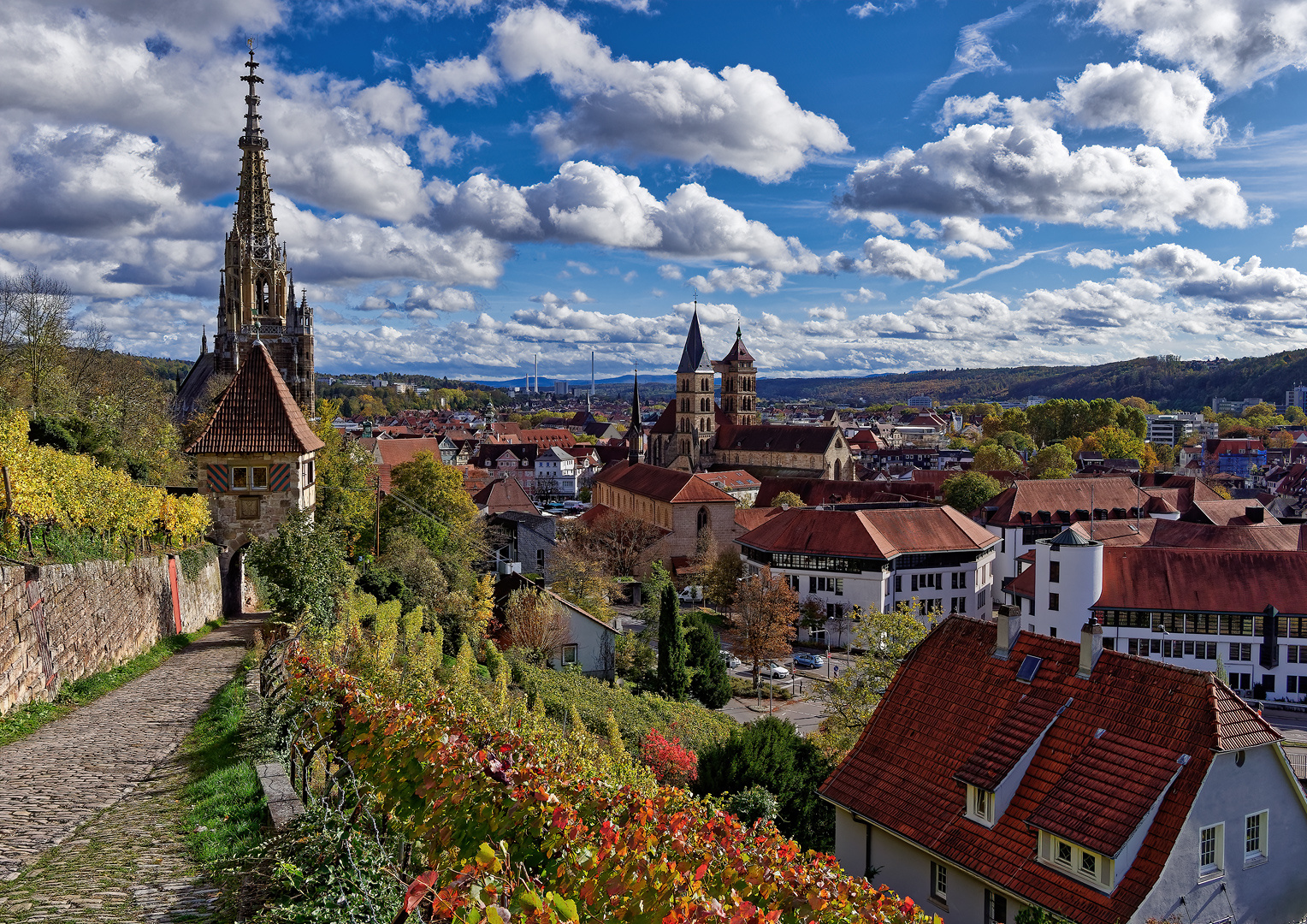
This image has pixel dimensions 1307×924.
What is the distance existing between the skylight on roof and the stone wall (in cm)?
1738

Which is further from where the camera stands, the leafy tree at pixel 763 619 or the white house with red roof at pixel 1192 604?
the leafy tree at pixel 763 619

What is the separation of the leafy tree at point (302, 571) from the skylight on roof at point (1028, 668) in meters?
13.7

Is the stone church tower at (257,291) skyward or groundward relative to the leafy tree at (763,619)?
skyward

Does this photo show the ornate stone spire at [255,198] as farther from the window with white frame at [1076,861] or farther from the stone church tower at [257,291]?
the window with white frame at [1076,861]

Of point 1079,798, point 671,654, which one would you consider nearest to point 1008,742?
point 1079,798

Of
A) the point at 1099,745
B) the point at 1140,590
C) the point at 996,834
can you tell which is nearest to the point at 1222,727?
the point at 1099,745

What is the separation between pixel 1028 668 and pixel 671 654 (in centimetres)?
1741

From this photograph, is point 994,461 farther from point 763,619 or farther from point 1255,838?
point 1255,838

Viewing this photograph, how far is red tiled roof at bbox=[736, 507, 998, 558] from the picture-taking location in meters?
49.7

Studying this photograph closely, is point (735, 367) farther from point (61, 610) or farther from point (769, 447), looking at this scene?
point (61, 610)

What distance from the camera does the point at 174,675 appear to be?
16.2 meters

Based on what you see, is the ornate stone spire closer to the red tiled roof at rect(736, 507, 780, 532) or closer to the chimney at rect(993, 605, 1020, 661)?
the red tiled roof at rect(736, 507, 780, 532)

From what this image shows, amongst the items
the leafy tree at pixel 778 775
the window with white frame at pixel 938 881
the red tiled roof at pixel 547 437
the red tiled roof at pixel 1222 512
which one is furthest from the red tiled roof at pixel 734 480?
the window with white frame at pixel 938 881

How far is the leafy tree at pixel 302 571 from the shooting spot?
678 inches
